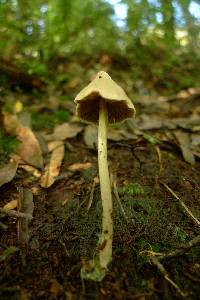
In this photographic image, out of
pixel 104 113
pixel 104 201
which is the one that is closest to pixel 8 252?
pixel 104 201

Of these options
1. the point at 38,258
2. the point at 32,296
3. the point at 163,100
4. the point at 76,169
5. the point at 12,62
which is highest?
the point at 12,62

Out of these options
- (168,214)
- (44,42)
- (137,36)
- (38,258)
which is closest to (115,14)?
(137,36)

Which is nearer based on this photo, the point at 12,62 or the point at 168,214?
the point at 168,214

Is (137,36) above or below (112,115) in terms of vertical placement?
above

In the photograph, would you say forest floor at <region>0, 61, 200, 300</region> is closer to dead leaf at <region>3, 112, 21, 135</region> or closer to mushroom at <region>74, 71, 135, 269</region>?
dead leaf at <region>3, 112, 21, 135</region>

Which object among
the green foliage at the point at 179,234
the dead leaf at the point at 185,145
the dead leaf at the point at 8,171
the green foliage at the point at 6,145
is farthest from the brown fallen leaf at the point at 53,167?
the dead leaf at the point at 185,145

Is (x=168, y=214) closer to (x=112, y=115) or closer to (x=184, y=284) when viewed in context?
(x=184, y=284)

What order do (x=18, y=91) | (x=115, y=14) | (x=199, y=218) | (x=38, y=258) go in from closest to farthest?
(x=38, y=258)
(x=199, y=218)
(x=18, y=91)
(x=115, y=14)
